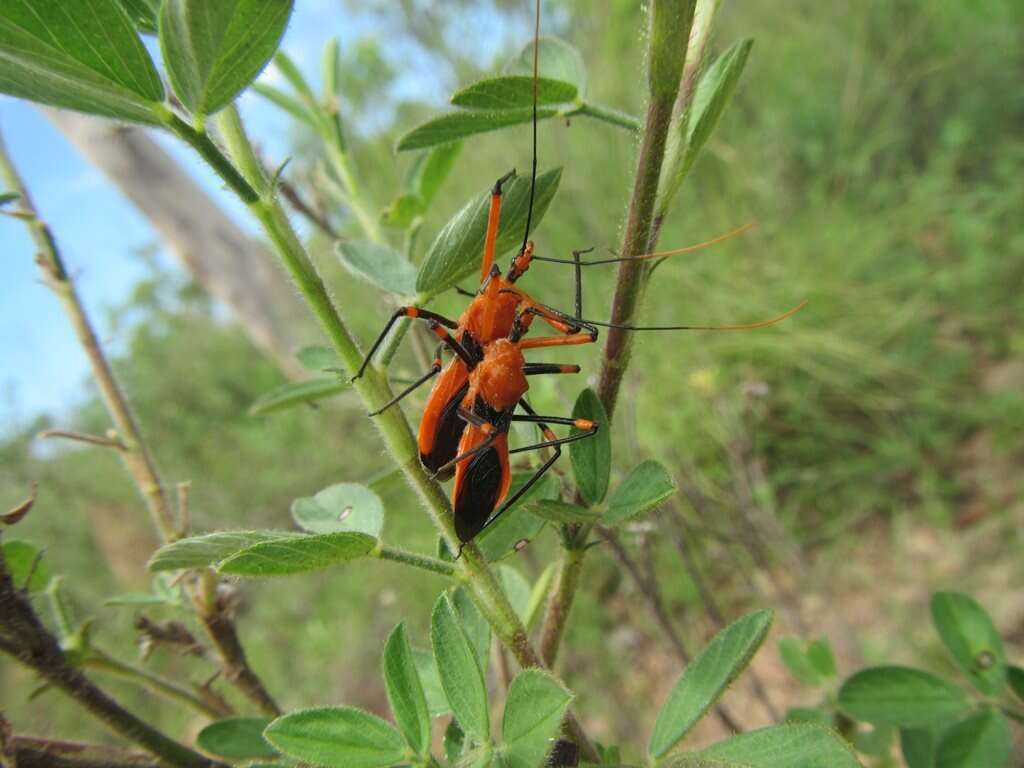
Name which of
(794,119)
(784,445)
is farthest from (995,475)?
(794,119)

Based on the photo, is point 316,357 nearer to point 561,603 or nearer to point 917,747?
point 561,603

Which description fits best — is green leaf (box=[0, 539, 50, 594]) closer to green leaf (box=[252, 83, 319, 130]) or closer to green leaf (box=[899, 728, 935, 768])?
green leaf (box=[252, 83, 319, 130])

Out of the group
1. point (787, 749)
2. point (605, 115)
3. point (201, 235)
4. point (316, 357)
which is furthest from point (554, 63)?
point (201, 235)

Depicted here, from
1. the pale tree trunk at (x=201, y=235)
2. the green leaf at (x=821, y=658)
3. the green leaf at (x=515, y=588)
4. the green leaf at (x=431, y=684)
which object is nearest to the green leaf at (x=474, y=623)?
the green leaf at (x=431, y=684)

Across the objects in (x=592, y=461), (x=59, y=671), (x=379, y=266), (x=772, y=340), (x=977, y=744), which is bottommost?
(x=772, y=340)

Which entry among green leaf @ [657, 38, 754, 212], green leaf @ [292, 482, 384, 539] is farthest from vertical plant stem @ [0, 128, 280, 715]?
green leaf @ [657, 38, 754, 212]

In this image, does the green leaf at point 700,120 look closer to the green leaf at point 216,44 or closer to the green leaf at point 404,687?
the green leaf at point 216,44
